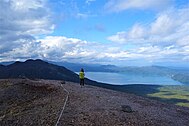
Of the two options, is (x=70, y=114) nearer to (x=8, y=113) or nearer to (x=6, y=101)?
(x=8, y=113)

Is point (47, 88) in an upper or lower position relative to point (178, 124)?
upper

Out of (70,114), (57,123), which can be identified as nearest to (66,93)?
(70,114)

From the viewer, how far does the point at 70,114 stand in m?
21.5

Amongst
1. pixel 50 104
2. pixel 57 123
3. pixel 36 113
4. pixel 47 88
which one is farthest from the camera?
pixel 47 88

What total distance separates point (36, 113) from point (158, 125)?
10112mm

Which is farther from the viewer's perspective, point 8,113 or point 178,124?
point 8,113

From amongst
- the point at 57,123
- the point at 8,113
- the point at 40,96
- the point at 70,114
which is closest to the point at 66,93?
the point at 40,96

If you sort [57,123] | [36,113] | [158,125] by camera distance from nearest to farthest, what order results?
[57,123] → [158,125] → [36,113]

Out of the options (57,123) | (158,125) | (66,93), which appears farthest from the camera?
(66,93)

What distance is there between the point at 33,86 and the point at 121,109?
1609cm

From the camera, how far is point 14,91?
3494 cm

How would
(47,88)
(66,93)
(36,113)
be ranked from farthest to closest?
(47,88) → (66,93) → (36,113)

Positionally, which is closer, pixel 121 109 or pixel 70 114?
pixel 70 114

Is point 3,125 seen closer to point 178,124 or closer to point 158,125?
Answer: point 158,125
